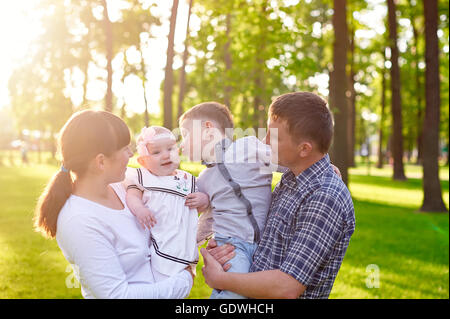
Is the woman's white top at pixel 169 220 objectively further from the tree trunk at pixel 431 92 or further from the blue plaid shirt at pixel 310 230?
the tree trunk at pixel 431 92

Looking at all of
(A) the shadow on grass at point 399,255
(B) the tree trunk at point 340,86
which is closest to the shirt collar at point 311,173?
(A) the shadow on grass at point 399,255

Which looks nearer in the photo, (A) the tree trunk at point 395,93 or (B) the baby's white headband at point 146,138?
(B) the baby's white headband at point 146,138

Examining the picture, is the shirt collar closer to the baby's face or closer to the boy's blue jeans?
the boy's blue jeans

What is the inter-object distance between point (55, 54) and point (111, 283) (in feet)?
108

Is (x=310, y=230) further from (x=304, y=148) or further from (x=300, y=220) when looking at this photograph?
(x=304, y=148)

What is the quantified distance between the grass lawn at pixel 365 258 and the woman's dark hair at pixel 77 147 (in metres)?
1.29

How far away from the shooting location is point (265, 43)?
12.9m

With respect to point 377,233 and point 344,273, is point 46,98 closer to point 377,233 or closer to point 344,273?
point 377,233

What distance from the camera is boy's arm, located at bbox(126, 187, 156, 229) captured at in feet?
7.91

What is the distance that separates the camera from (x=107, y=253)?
7.04 feet

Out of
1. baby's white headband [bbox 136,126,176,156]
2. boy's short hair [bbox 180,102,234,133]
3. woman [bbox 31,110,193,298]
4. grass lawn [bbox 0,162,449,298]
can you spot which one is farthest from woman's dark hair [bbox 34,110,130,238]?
grass lawn [bbox 0,162,449,298]

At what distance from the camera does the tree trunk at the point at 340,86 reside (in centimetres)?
1436

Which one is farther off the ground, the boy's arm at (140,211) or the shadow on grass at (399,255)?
the boy's arm at (140,211)

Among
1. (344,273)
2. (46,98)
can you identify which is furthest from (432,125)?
(46,98)
